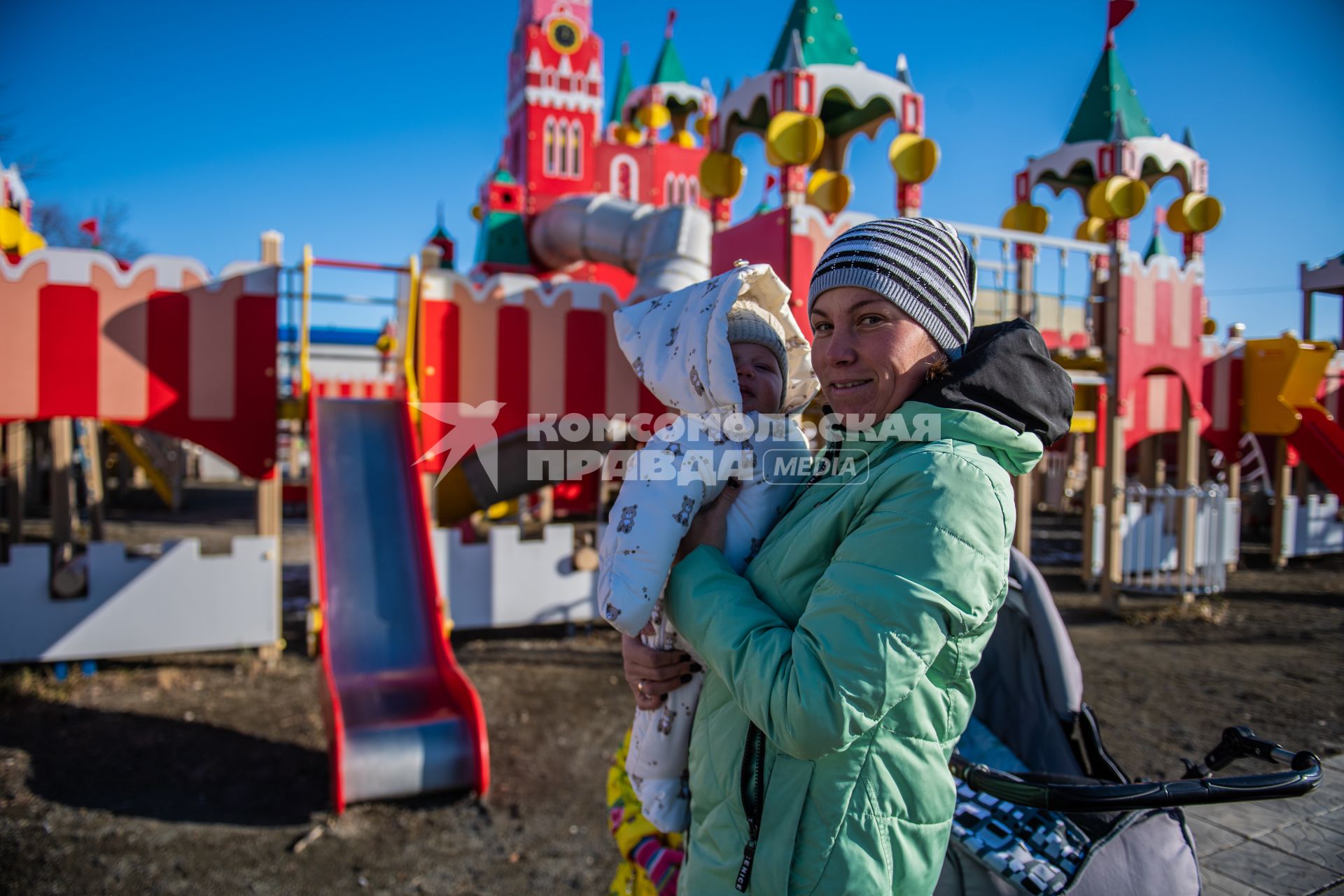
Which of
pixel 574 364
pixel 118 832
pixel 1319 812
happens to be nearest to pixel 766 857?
pixel 1319 812

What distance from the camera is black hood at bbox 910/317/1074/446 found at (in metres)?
1.21

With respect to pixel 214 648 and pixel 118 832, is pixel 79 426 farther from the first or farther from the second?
pixel 118 832

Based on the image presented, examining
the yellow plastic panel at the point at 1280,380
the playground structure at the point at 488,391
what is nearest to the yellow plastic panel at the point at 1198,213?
the playground structure at the point at 488,391

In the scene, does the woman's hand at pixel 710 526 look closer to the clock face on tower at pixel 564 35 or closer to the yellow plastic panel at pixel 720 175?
the yellow plastic panel at pixel 720 175

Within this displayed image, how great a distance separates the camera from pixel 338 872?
3465 mm

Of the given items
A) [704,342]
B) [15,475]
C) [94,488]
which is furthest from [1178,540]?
[15,475]

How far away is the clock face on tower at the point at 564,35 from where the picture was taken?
14.8m

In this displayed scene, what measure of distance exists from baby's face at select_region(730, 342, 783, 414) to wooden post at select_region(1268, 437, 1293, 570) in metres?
13.1

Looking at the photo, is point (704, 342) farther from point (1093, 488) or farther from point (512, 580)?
point (1093, 488)

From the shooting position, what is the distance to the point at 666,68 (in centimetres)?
1638

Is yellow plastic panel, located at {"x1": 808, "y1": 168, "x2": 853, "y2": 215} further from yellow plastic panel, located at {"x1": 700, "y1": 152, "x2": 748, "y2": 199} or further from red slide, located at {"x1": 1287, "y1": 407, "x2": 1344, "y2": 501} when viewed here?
red slide, located at {"x1": 1287, "y1": 407, "x2": 1344, "y2": 501}

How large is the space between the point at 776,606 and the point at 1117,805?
2.61 feet

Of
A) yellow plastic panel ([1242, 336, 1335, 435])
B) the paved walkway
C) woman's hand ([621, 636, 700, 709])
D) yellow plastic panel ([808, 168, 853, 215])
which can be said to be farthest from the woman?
yellow plastic panel ([1242, 336, 1335, 435])

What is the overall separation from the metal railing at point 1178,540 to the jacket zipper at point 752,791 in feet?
27.9
